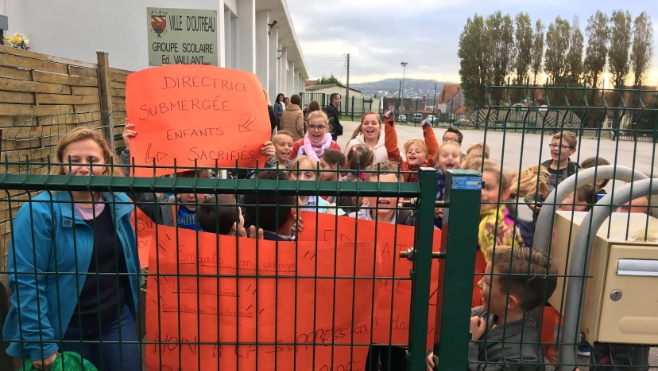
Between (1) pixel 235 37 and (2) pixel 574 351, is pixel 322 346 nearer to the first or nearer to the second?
(2) pixel 574 351

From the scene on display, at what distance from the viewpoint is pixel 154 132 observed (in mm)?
2658

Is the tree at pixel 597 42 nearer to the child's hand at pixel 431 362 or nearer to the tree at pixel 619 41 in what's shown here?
the tree at pixel 619 41

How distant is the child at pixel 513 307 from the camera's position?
6.21 ft

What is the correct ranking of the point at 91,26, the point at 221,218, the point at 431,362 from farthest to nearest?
the point at 91,26, the point at 221,218, the point at 431,362

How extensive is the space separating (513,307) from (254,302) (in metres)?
1.01

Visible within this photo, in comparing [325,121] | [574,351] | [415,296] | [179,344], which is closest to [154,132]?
[179,344]

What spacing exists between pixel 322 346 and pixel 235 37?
9544 millimetres

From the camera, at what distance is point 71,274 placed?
1.69 metres

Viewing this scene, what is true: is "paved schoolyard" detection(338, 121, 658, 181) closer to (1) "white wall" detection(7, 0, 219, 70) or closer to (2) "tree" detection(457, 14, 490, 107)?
(1) "white wall" detection(7, 0, 219, 70)

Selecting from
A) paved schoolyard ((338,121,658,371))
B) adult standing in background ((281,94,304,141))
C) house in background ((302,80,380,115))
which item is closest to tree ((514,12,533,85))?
house in background ((302,80,380,115))

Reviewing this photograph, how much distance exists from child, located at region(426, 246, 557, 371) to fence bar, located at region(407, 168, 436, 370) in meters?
0.20

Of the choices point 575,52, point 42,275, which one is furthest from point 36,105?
point 575,52

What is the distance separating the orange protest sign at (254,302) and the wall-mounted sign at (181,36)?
12.3 ft

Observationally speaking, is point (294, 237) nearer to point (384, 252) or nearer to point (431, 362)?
point (384, 252)
